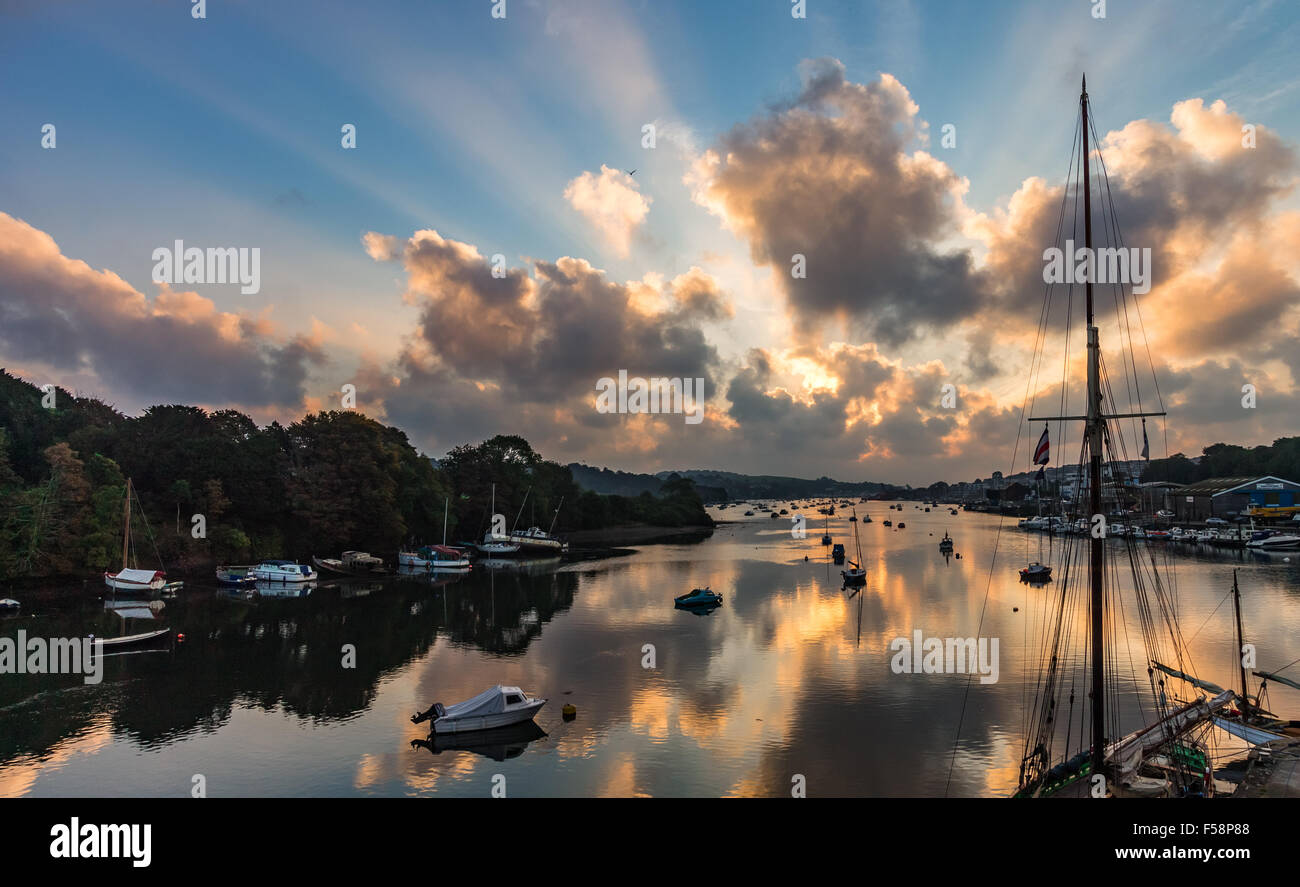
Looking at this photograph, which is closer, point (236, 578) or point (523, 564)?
point (236, 578)

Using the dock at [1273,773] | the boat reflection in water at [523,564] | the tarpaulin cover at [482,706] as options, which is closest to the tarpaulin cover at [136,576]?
the boat reflection in water at [523,564]

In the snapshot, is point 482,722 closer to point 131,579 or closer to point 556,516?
point 131,579

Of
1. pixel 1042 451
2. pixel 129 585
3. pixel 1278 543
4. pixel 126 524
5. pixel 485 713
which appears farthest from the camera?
pixel 1278 543

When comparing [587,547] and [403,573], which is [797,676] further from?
[587,547]

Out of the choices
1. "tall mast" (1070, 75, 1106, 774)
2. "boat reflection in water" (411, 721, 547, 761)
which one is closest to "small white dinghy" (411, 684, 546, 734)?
"boat reflection in water" (411, 721, 547, 761)

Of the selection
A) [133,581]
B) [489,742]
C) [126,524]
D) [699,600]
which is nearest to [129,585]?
[133,581]

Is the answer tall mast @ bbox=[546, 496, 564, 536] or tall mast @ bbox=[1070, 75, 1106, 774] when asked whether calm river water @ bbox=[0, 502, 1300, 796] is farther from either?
tall mast @ bbox=[546, 496, 564, 536]

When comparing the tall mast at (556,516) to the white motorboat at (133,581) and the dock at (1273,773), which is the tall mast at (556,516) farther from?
the dock at (1273,773)
